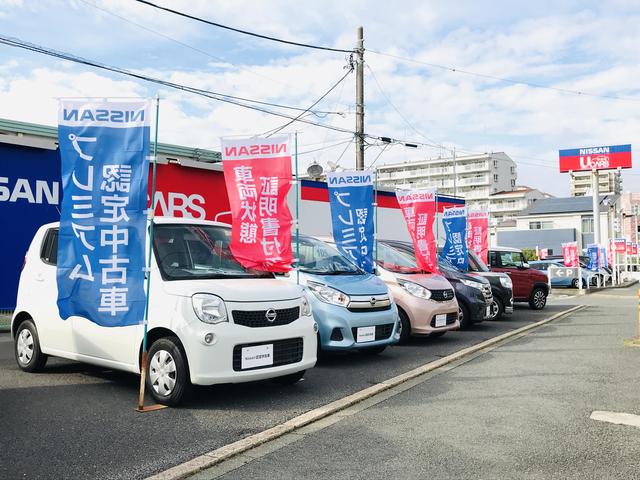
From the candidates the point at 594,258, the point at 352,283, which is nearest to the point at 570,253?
the point at 594,258

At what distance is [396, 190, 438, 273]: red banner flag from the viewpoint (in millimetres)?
10247

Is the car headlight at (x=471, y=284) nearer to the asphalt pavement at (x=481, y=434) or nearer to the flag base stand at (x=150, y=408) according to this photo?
the asphalt pavement at (x=481, y=434)

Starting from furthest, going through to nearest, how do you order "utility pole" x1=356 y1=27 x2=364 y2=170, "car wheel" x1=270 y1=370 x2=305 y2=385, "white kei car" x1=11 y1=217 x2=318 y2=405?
"utility pole" x1=356 y1=27 x2=364 y2=170 → "car wheel" x1=270 y1=370 x2=305 y2=385 → "white kei car" x1=11 y1=217 x2=318 y2=405

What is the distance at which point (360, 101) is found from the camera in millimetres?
18938

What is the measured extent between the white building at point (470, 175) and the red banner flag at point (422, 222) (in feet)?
231

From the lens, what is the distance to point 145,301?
16.6ft

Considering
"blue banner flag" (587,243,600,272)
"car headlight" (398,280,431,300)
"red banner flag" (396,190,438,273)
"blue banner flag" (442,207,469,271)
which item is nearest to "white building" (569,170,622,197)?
"blue banner flag" (587,243,600,272)

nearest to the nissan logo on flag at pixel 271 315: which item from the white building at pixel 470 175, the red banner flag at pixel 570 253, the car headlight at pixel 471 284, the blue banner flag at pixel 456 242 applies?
the car headlight at pixel 471 284

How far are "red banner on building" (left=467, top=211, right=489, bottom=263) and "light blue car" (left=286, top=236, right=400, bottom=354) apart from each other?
8.05 metres

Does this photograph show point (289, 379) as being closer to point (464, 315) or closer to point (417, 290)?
point (417, 290)

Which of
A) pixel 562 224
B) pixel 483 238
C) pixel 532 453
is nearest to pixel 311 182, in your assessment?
pixel 483 238

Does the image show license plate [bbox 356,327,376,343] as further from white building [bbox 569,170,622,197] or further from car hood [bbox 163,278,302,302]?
white building [bbox 569,170,622,197]

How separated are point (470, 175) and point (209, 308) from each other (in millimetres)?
84749

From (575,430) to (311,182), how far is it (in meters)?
11.6
